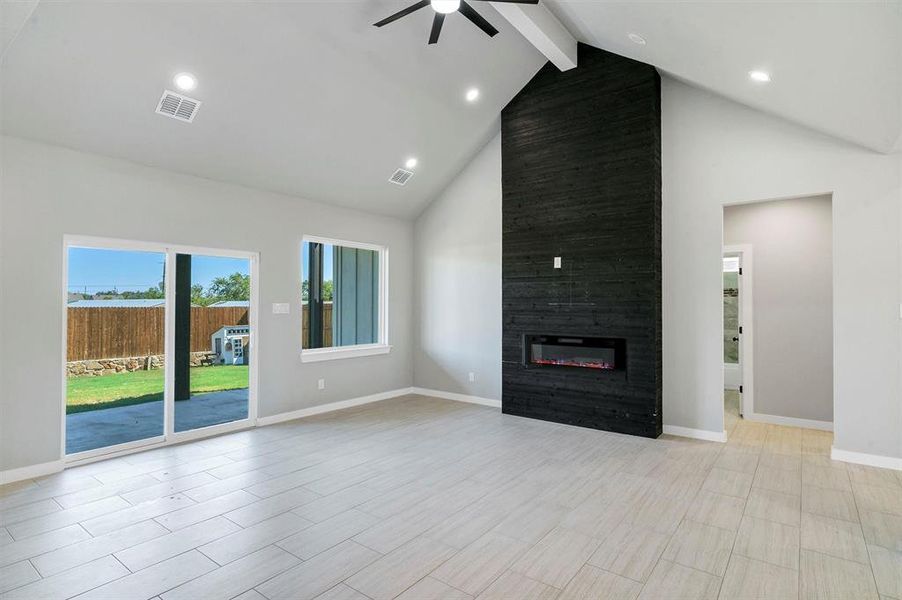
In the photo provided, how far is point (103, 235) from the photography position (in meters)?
4.20

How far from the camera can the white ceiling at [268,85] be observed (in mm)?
3342

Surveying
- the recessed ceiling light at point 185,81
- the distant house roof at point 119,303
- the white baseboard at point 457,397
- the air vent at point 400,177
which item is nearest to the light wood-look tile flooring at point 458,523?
the distant house roof at point 119,303

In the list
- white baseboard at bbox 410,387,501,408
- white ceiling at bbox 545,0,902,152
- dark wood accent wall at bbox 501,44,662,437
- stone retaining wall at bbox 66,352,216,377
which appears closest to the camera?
white ceiling at bbox 545,0,902,152

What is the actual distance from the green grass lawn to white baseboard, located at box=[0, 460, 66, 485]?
1.51 ft

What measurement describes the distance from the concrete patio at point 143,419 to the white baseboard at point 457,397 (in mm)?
2617

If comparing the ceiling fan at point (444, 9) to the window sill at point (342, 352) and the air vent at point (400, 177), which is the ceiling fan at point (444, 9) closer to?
the air vent at point (400, 177)

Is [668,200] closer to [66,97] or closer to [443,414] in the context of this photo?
[443,414]

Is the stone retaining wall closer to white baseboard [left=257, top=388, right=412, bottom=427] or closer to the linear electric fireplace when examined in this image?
white baseboard [left=257, top=388, right=412, bottom=427]

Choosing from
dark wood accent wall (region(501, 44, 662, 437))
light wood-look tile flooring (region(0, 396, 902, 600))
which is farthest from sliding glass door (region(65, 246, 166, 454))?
dark wood accent wall (region(501, 44, 662, 437))

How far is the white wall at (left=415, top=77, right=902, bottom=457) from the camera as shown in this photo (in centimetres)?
397

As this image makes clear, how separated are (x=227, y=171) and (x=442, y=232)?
3.04m

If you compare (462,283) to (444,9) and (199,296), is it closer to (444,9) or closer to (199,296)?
(199,296)

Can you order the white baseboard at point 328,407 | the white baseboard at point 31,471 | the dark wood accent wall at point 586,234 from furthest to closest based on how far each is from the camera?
the white baseboard at point 328,407 → the dark wood accent wall at point 586,234 → the white baseboard at point 31,471

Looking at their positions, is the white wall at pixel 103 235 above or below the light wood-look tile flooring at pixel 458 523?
above
